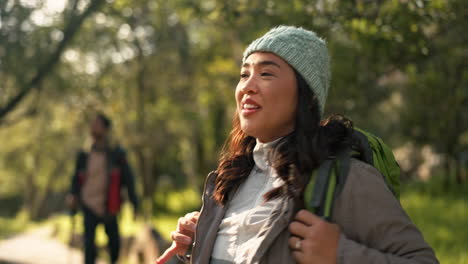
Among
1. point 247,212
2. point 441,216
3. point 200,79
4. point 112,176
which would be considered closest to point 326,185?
point 247,212

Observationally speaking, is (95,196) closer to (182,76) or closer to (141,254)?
(141,254)

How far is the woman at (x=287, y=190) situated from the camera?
5.59 feet

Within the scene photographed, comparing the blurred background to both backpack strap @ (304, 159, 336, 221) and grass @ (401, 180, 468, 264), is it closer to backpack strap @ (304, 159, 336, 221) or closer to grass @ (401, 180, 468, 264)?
grass @ (401, 180, 468, 264)

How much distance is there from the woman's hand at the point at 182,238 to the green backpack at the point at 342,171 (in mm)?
660

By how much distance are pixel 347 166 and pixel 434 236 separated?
9.04 meters

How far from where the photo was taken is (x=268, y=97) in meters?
2.00

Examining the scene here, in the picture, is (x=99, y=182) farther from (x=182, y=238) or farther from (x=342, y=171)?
(x=342, y=171)

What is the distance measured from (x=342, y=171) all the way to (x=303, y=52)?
1.61 ft

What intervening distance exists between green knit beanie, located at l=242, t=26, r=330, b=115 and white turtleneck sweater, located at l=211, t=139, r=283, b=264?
0.27 m

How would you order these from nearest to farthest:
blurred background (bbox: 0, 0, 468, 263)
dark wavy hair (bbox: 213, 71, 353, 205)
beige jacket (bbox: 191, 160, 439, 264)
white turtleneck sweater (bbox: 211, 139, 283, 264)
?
beige jacket (bbox: 191, 160, 439, 264), dark wavy hair (bbox: 213, 71, 353, 205), white turtleneck sweater (bbox: 211, 139, 283, 264), blurred background (bbox: 0, 0, 468, 263)

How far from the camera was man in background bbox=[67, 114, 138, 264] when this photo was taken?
276 inches

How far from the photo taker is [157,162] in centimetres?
2369

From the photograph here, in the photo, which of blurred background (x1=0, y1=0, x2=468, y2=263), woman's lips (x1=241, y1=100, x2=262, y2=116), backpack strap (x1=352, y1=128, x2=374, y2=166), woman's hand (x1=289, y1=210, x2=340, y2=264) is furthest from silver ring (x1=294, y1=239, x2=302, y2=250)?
blurred background (x1=0, y1=0, x2=468, y2=263)

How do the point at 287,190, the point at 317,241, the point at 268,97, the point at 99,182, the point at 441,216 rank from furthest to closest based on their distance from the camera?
the point at 441,216 → the point at 99,182 → the point at 268,97 → the point at 287,190 → the point at 317,241
